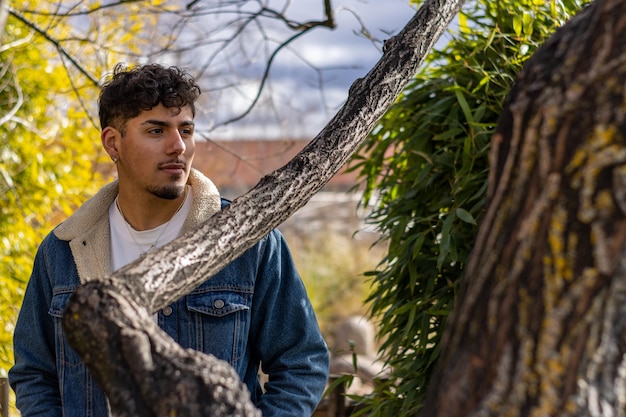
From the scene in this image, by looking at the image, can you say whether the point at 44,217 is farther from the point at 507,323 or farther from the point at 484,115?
the point at 507,323

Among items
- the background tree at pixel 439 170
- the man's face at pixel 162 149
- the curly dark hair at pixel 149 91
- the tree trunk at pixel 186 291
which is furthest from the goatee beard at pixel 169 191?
the background tree at pixel 439 170

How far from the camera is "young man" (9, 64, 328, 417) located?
2.15 m

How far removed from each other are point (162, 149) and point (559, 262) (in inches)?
50.5

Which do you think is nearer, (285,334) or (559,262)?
(559,262)

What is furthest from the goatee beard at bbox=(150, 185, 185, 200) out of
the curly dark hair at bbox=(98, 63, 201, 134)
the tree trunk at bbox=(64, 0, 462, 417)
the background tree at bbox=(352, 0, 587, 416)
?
the background tree at bbox=(352, 0, 587, 416)

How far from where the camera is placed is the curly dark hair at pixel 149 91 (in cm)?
218

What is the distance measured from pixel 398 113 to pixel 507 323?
2.12 metres

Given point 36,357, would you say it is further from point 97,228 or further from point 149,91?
point 149,91

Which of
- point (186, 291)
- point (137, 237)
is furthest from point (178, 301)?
point (186, 291)

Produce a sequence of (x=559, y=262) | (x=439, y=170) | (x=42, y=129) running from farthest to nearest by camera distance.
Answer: (x=42, y=129)
(x=439, y=170)
(x=559, y=262)

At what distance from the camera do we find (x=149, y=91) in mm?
2180

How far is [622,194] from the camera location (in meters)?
1.05

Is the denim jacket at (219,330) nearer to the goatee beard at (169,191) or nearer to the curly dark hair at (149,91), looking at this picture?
the goatee beard at (169,191)

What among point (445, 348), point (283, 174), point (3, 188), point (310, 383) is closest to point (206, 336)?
point (310, 383)
